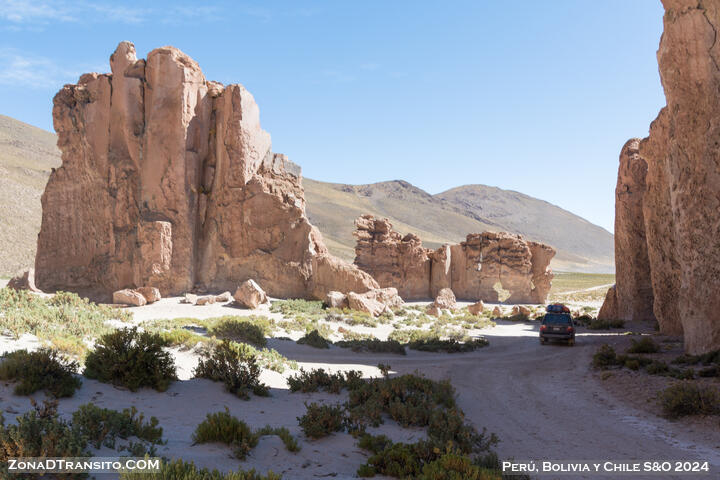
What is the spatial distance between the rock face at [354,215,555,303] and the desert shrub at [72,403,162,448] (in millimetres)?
28358

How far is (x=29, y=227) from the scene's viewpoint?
63.8 metres

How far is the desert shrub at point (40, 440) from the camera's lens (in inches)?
153

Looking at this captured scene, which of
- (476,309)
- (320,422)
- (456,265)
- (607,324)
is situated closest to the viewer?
(320,422)

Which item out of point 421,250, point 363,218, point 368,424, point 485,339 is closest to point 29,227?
point 363,218

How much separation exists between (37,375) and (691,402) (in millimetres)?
11011

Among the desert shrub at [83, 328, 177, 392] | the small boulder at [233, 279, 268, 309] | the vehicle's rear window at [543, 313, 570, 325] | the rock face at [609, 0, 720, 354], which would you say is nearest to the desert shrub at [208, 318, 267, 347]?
the desert shrub at [83, 328, 177, 392]

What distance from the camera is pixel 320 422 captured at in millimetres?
6133

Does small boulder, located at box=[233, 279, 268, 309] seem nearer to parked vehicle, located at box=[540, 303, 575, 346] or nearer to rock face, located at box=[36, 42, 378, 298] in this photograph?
rock face, located at box=[36, 42, 378, 298]

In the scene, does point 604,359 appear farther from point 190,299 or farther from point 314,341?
point 190,299

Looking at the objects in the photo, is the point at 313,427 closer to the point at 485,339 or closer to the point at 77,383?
the point at 77,383

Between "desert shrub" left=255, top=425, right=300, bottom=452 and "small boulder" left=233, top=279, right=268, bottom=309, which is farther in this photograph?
"small boulder" left=233, top=279, right=268, bottom=309

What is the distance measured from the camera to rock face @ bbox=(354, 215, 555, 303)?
111 feet

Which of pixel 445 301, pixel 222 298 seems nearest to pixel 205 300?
pixel 222 298

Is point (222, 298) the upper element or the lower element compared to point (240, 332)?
upper
